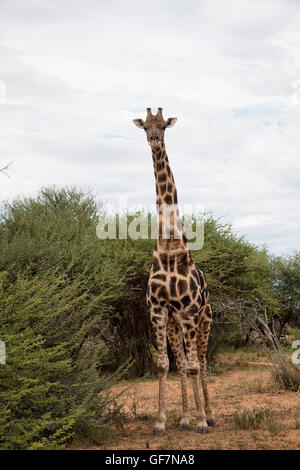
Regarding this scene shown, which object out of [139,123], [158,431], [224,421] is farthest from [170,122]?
[224,421]

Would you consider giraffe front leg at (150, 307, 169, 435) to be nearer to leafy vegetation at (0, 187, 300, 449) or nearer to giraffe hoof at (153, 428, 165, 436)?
giraffe hoof at (153, 428, 165, 436)

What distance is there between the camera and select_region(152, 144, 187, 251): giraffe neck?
7.49 meters

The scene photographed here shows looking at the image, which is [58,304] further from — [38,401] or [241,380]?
[241,380]

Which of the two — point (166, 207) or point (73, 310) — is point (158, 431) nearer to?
point (73, 310)

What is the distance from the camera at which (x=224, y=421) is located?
27.8 feet

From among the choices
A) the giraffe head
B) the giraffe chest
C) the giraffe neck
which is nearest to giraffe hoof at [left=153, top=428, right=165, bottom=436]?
the giraffe chest

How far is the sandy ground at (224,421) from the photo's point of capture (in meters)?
6.74

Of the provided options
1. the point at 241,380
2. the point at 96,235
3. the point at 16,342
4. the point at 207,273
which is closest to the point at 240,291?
the point at 207,273

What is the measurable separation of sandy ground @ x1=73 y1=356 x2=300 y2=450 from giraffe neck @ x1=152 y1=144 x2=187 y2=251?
7.57ft

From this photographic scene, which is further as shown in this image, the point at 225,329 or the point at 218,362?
the point at 225,329

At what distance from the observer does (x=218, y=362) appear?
669 inches

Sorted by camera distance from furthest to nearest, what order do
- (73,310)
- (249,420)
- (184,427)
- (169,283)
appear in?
(73,310) < (249,420) < (184,427) < (169,283)

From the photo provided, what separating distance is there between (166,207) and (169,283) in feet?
3.63
